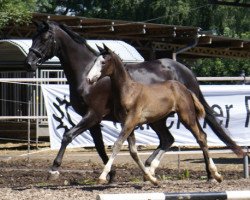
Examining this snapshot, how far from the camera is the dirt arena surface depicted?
1049 cm

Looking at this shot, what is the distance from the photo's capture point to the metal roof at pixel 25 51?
2180 centimetres

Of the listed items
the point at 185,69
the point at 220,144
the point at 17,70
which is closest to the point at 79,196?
the point at 185,69

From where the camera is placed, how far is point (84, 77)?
38.2 feet

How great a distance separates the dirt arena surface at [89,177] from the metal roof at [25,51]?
2.76m

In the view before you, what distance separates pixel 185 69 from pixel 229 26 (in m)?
30.9

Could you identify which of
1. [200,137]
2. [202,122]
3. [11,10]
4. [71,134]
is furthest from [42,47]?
[11,10]

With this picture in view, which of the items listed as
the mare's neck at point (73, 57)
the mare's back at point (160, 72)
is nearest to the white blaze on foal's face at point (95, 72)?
the mare's neck at point (73, 57)

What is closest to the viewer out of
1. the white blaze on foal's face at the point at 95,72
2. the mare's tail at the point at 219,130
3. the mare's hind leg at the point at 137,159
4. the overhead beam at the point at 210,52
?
the white blaze on foal's face at the point at 95,72

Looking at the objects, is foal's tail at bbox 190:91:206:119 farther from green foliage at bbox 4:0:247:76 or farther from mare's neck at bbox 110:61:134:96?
green foliage at bbox 4:0:247:76

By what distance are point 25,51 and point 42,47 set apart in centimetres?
956

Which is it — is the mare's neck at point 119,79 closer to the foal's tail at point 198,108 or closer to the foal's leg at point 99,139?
the foal's tail at point 198,108

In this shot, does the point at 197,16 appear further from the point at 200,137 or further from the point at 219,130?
the point at 200,137

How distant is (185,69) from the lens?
12969 mm

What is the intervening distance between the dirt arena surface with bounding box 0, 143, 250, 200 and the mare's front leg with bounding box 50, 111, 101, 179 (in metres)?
0.26
